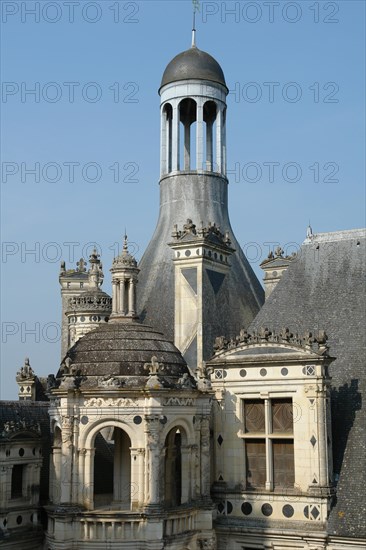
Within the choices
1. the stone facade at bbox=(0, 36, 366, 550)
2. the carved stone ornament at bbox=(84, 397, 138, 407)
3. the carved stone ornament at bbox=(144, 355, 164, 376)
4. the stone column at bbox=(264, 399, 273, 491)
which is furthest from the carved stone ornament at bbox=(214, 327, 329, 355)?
the carved stone ornament at bbox=(84, 397, 138, 407)

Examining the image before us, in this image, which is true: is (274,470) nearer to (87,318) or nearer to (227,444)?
(227,444)

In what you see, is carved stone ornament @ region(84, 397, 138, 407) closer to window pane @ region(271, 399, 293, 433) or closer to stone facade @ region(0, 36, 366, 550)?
stone facade @ region(0, 36, 366, 550)

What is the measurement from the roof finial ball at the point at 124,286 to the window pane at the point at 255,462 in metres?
6.56

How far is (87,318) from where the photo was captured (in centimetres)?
4172

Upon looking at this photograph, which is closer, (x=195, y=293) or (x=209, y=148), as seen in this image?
(x=195, y=293)

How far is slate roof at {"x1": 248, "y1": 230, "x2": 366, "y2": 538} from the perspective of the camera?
27797 millimetres

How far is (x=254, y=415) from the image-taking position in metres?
29.9

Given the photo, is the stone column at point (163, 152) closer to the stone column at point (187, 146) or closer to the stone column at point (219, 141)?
the stone column at point (187, 146)

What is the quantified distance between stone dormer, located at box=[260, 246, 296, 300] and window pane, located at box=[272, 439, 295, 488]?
1236cm

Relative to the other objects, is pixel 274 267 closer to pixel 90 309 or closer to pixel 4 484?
pixel 90 309

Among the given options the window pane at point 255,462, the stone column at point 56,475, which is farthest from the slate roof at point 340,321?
the stone column at point 56,475

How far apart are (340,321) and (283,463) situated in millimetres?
6300

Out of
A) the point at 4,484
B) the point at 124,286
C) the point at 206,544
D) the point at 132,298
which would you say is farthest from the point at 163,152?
the point at 206,544

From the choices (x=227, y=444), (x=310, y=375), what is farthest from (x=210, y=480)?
(x=310, y=375)
